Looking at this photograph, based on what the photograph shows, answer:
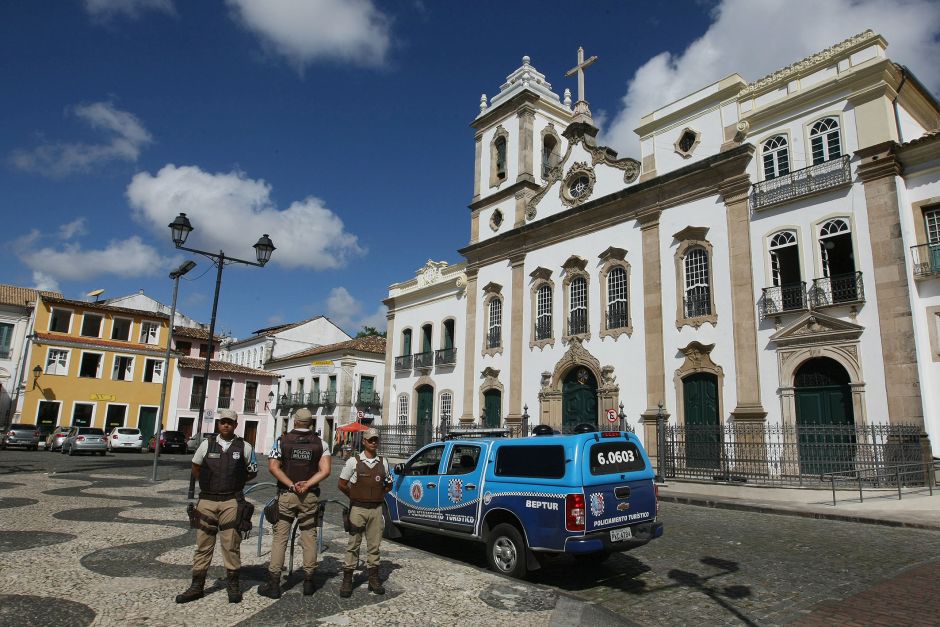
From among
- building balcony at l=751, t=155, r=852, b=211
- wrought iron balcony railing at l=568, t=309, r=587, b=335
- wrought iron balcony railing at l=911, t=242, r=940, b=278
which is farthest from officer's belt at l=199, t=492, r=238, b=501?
wrought iron balcony railing at l=568, t=309, r=587, b=335

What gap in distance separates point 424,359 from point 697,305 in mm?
14669

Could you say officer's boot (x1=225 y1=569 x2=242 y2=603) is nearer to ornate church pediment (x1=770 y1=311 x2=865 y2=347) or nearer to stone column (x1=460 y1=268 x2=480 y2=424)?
ornate church pediment (x1=770 y1=311 x2=865 y2=347)

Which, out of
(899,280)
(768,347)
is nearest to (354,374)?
(768,347)

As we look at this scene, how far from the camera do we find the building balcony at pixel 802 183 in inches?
666

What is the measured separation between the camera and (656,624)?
568cm

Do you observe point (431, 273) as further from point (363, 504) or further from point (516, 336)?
point (363, 504)

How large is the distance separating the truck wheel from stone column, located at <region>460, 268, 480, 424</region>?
19.5m

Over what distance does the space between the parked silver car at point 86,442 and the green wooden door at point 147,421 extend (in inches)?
357

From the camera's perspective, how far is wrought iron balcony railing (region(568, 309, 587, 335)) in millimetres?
23497

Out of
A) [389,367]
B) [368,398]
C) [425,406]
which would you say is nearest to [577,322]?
[425,406]

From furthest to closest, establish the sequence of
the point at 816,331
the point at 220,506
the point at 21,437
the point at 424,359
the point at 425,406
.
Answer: the point at 21,437, the point at 424,359, the point at 425,406, the point at 816,331, the point at 220,506

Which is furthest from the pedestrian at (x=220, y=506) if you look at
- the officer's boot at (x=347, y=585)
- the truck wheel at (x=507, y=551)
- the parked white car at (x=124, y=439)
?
the parked white car at (x=124, y=439)

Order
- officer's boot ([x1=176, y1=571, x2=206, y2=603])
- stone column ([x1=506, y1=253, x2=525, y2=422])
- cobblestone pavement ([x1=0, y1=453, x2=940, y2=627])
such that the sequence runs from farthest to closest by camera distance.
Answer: stone column ([x1=506, y1=253, x2=525, y2=422]) < officer's boot ([x1=176, y1=571, x2=206, y2=603]) < cobblestone pavement ([x1=0, y1=453, x2=940, y2=627])

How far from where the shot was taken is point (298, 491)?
588 cm
